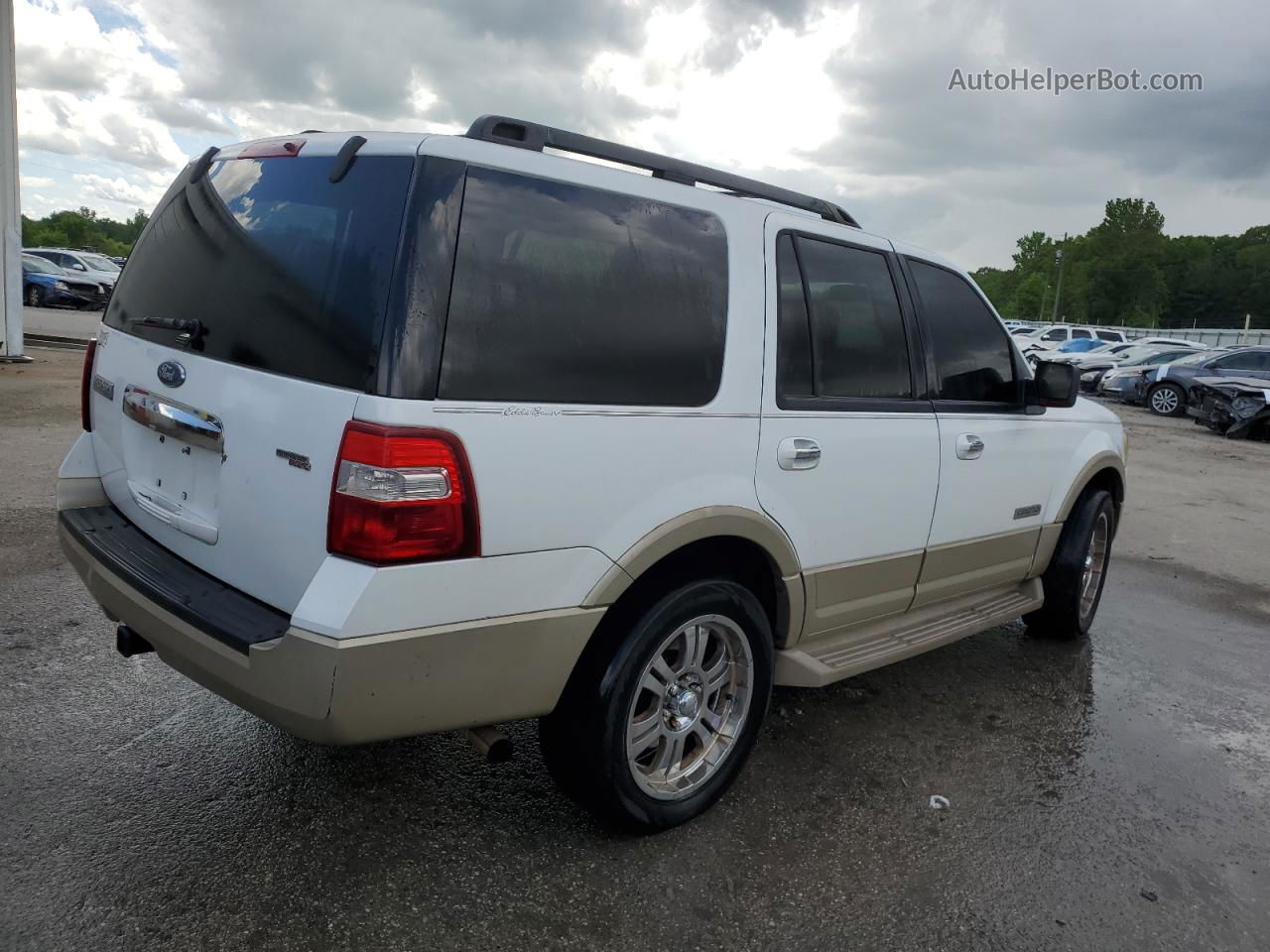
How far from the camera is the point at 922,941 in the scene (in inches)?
102

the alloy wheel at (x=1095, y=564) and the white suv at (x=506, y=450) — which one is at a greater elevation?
the white suv at (x=506, y=450)

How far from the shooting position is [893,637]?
3717 millimetres

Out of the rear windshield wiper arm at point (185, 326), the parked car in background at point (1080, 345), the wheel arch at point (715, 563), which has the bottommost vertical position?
the wheel arch at point (715, 563)

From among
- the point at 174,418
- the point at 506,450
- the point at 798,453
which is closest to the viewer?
the point at 506,450

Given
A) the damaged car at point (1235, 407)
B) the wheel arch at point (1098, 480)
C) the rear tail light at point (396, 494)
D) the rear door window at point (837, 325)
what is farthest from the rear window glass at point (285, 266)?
the damaged car at point (1235, 407)

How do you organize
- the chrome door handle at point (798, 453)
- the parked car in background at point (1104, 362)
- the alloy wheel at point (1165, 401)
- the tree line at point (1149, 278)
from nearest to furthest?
1. the chrome door handle at point (798, 453)
2. the alloy wheel at point (1165, 401)
3. the parked car in background at point (1104, 362)
4. the tree line at point (1149, 278)

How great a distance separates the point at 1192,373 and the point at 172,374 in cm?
2189

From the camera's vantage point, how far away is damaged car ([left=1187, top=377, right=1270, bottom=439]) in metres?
16.1

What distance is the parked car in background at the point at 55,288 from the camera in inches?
918

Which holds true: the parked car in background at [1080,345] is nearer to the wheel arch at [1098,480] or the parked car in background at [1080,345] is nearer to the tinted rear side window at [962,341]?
the wheel arch at [1098,480]

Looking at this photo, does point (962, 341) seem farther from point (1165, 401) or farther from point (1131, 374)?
point (1131, 374)

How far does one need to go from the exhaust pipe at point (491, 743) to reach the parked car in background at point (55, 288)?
25.0 m

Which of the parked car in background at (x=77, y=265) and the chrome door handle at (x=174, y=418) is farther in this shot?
the parked car in background at (x=77, y=265)

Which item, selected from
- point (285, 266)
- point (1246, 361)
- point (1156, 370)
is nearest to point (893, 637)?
point (285, 266)
